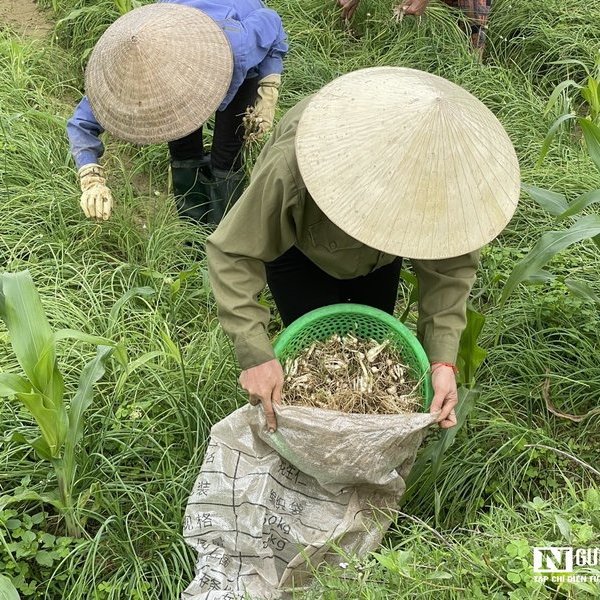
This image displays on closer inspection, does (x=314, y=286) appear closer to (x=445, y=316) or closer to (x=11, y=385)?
(x=445, y=316)

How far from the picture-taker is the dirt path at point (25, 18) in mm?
3781

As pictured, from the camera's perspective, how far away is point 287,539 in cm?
161

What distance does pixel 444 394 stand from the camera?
5.02ft

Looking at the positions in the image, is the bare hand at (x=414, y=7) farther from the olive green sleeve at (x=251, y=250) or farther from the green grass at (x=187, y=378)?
the olive green sleeve at (x=251, y=250)

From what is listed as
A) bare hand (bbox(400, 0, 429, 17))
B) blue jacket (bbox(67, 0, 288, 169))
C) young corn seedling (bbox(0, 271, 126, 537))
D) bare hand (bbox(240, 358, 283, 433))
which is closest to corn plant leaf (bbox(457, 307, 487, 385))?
bare hand (bbox(240, 358, 283, 433))

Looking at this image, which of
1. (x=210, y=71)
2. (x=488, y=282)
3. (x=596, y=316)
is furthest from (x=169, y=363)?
(x=596, y=316)

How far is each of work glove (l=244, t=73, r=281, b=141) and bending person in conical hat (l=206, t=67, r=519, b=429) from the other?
1.01 m

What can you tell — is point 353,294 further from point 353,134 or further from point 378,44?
point 378,44

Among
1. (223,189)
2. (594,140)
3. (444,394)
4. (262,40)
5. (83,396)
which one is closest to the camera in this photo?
(444,394)

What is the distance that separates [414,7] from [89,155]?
1715 millimetres

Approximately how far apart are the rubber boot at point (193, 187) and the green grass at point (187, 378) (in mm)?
71

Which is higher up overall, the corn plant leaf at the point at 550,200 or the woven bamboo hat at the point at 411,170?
the woven bamboo hat at the point at 411,170

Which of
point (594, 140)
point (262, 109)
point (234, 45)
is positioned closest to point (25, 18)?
point (262, 109)

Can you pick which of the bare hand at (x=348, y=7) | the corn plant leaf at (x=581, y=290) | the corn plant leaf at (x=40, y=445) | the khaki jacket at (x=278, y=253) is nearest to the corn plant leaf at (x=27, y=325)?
the corn plant leaf at (x=40, y=445)
